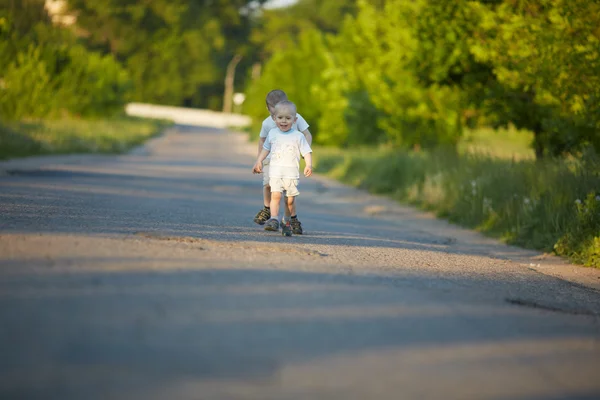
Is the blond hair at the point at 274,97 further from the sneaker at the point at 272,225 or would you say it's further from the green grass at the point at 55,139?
the green grass at the point at 55,139

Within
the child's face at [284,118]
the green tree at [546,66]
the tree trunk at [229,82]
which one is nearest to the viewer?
the child's face at [284,118]

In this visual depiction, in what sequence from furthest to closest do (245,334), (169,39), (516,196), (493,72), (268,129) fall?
(169,39), (493,72), (516,196), (268,129), (245,334)

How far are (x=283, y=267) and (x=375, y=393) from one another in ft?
10.2

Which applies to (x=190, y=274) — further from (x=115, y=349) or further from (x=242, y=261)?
(x=115, y=349)

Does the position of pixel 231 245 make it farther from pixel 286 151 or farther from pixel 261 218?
pixel 261 218

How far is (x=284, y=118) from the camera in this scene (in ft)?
34.9

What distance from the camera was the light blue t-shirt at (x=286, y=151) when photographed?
10.8 m

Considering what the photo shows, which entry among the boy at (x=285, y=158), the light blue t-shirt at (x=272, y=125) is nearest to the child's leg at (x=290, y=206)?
the boy at (x=285, y=158)

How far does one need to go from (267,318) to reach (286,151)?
542 centimetres

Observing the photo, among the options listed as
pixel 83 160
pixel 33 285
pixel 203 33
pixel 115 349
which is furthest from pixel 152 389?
pixel 203 33

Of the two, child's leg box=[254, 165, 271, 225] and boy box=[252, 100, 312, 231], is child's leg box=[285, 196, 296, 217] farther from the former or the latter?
child's leg box=[254, 165, 271, 225]

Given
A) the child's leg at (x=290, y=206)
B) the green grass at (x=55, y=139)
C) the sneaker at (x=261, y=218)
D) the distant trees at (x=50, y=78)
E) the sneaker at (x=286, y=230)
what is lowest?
the sneaker at (x=286, y=230)

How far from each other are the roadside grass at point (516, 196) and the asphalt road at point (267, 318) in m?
2.57

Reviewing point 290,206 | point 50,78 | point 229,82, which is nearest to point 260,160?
point 290,206
